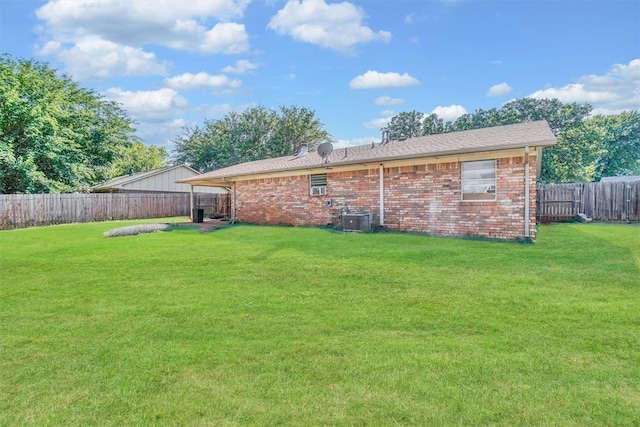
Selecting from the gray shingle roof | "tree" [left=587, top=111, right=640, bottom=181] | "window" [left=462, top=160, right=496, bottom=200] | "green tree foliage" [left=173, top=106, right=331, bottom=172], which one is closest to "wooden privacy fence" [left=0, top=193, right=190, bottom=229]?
the gray shingle roof

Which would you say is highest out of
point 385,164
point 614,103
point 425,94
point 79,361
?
point 614,103

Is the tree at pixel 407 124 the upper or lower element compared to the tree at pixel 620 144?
upper

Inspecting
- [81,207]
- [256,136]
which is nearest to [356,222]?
[81,207]

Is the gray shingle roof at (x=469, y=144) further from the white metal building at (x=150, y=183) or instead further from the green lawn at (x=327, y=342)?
the white metal building at (x=150, y=183)

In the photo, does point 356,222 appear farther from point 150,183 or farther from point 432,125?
point 432,125

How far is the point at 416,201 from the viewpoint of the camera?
10.6 meters

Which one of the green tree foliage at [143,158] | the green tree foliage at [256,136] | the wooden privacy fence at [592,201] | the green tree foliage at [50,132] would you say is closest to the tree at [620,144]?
the wooden privacy fence at [592,201]

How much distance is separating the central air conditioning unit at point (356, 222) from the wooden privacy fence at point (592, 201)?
8.29m

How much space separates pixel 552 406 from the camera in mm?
2143

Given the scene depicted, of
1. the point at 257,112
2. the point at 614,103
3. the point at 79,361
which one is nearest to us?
the point at 79,361

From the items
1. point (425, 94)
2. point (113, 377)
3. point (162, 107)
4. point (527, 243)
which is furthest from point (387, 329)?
point (162, 107)

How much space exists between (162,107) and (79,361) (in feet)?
136

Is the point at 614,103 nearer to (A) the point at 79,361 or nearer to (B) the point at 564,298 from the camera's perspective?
(B) the point at 564,298

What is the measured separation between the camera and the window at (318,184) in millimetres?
12820
